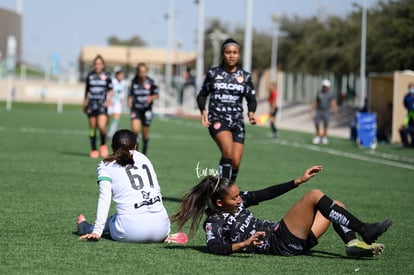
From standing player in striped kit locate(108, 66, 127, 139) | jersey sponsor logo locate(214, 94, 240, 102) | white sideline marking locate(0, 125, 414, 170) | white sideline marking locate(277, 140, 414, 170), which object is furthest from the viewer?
standing player in striped kit locate(108, 66, 127, 139)

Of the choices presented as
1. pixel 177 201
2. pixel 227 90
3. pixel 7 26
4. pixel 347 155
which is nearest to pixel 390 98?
pixel 347 155

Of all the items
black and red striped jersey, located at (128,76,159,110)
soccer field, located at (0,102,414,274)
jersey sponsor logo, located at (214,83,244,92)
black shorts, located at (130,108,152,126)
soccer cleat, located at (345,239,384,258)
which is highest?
jersey sponsor logo, located at (214,83,244,92)

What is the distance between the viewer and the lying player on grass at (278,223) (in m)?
8.43

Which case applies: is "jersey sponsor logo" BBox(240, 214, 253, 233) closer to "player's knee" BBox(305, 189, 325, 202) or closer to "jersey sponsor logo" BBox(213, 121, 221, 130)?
"player's knee" BBox(305, 189, 325, 202)

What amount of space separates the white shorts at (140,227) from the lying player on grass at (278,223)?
1.03ft

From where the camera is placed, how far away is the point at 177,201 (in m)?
13.3

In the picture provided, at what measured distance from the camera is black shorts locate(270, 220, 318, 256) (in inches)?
338

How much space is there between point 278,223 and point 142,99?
42.3 ft

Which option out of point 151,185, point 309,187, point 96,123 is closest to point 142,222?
point 151,185

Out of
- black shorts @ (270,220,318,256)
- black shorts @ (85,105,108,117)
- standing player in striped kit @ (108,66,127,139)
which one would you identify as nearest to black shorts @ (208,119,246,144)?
black shorts @ (270,220,318,256)

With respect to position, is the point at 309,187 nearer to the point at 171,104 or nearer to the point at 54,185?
the point at 54,185

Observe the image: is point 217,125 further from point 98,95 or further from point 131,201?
point 98,95

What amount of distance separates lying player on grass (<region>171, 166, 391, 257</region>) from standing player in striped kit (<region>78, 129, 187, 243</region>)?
1.10 feet

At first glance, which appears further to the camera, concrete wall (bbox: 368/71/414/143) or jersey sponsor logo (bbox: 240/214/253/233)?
concrete wall (bbox: 368/71/414/143)
